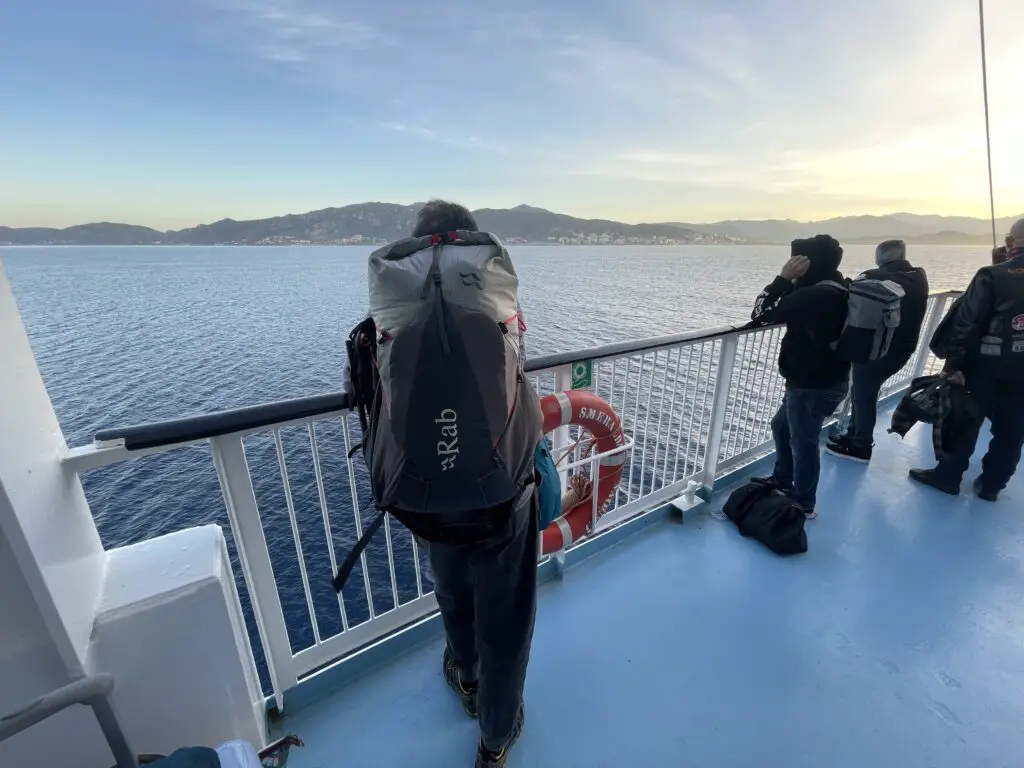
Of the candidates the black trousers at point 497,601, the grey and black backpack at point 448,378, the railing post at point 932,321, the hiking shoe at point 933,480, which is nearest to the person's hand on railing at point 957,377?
the hiking shoe at point 933,480

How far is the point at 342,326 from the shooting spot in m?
16.5

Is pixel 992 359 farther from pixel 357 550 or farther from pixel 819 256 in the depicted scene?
pixel 357 550

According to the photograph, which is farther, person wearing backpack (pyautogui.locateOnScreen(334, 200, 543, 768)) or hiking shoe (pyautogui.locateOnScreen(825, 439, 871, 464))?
hiking shoe (pyautogui.locateOnScreen(825, 439, 871, 464))

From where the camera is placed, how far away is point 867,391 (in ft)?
9.74

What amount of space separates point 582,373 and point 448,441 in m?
1.12

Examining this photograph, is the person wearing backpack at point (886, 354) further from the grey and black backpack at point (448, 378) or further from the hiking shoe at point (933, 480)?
the grey and black backpack at point (448, 378)

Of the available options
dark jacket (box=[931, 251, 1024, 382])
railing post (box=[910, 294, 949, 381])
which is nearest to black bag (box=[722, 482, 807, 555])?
dark jacket (box=[931, 251, 1024, 382])

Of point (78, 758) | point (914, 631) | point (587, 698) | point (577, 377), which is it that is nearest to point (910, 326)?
point (914, 631)

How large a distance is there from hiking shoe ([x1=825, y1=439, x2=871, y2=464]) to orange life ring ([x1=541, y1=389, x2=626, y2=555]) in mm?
2175

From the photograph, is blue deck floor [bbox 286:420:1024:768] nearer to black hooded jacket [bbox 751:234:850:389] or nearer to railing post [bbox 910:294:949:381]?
black hooded jacket [bbox 751:234:850:389]

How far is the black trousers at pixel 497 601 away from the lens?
1024 millimetres

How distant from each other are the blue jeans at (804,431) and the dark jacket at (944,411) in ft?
2.75

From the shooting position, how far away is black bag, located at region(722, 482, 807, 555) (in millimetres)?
2121

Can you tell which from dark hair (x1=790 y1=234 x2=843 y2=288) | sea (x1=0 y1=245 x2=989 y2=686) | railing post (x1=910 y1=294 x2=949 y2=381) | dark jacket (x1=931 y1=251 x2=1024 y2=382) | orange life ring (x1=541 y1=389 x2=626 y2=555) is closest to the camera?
orange life ring (x1=541 y1=389 x2=626 y2=555)
